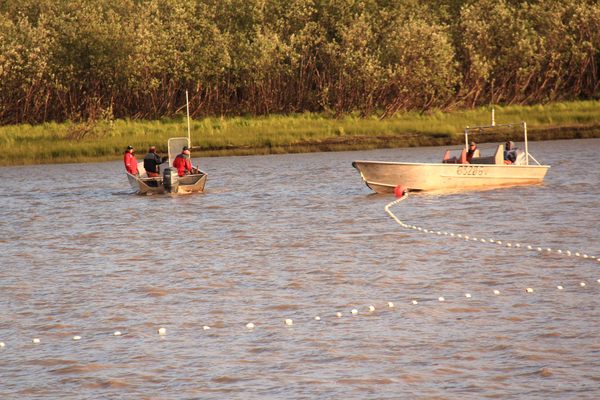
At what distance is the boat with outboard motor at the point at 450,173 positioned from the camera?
33.5 m

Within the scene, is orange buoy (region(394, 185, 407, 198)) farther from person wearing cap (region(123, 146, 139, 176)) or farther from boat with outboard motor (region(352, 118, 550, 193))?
person wearing cap (region(123, 146, 139, 176))

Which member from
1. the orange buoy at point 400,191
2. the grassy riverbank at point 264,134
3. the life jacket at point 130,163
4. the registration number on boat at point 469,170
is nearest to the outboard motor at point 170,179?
the life jacket at point 130,163

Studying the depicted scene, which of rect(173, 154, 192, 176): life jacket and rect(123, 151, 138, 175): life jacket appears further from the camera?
→ rect(123, 151, 138, 175): life jacket

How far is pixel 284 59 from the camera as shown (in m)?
64.2

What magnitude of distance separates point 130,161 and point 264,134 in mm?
19889

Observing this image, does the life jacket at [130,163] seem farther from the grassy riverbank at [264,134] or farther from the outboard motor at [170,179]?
the grassy riverbank at [264,134]

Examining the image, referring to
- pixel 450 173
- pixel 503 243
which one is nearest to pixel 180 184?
pixel 450 173

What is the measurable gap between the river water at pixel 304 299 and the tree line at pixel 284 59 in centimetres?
2787

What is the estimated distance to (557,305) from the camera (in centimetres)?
1725

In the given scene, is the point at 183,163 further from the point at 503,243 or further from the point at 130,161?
the point at 503,243

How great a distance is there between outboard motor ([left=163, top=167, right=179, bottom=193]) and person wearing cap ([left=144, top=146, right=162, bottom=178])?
0.59 meters

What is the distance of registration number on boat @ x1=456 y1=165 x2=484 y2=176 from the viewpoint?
111 feet

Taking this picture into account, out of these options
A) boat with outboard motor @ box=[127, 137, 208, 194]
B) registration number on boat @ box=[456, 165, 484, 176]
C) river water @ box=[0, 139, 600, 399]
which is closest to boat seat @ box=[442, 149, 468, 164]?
registration number on boat @ box=[456, 165, 484, 176]

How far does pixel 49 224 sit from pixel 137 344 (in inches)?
618
